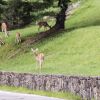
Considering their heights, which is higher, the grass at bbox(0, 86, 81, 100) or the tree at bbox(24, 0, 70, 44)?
the tree at bbox(24, 0, 70, 44)

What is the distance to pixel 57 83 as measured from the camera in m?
29.9

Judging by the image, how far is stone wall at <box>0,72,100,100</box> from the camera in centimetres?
2661

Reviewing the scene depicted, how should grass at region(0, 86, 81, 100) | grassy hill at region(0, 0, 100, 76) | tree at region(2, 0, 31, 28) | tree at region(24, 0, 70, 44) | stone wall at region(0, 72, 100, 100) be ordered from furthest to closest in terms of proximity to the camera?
tree at region(2, 0, 31, 28)
tree at region(24, 0, 70, 44)
grassy hill at region(0, 0, 100, 76)
grass at region(0, 86, 81, 100)
stone wall at region(0, 72, 100, 100)

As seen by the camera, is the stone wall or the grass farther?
the grass

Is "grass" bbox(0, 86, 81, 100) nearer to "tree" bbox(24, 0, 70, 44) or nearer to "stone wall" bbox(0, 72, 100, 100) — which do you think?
"stone wall" bbox(0, 72, 100, 100)

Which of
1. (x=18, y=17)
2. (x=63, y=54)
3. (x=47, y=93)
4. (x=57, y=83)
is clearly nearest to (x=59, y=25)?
(x=63, y=54)

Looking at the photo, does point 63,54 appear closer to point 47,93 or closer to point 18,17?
point 47,93

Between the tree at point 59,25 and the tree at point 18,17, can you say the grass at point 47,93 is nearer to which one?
the tree at point 59,25

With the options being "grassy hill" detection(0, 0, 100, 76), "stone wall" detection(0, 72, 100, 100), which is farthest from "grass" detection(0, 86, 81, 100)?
"grassy hill" detection(0, 0, 100, 76)

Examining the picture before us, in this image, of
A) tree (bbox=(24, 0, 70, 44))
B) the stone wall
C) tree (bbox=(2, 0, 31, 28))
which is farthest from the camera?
tree (bbox=(2, 0, 31, 28))

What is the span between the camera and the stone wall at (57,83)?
1048 inches

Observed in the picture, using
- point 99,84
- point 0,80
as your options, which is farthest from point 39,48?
point 99,84

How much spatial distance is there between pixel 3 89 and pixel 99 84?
10812 millimetres

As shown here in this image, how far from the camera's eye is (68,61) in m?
44.1
